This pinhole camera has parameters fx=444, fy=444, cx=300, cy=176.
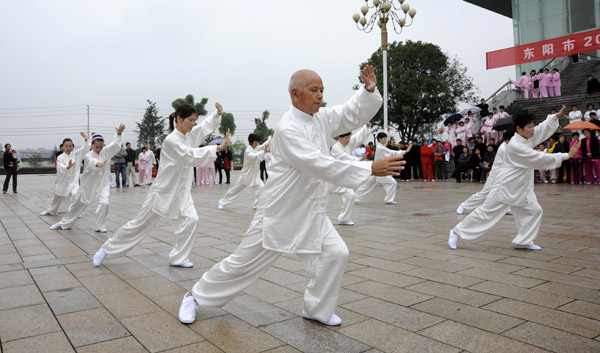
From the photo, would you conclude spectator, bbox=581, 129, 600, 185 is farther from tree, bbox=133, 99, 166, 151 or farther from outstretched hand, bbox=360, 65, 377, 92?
tree, bbox=133, 99, 166, 151

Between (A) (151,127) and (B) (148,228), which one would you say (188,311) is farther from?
(A) (151,127)

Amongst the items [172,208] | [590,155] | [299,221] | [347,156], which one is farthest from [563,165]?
[299,221]

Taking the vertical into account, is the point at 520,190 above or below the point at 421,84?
below

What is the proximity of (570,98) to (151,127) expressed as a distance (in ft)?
152

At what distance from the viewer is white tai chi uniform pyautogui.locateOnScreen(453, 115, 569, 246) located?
17.9ft

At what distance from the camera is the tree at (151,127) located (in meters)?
54.6

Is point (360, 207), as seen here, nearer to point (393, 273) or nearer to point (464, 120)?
point (393, 273)

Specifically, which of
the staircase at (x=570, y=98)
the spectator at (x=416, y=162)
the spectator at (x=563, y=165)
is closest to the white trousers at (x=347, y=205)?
the spectator at (x=563, y=165)

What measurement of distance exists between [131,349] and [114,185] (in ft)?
63.5

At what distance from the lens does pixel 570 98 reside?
20.5 m

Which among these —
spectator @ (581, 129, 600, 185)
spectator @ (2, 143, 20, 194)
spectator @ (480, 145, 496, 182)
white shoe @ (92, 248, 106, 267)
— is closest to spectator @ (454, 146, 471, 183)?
spectator @ (480, 145, 496, 182)

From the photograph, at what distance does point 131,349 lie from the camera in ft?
9.12

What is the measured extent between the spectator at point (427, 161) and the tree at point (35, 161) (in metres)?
34.8

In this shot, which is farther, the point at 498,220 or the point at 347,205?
the point at 347,205
